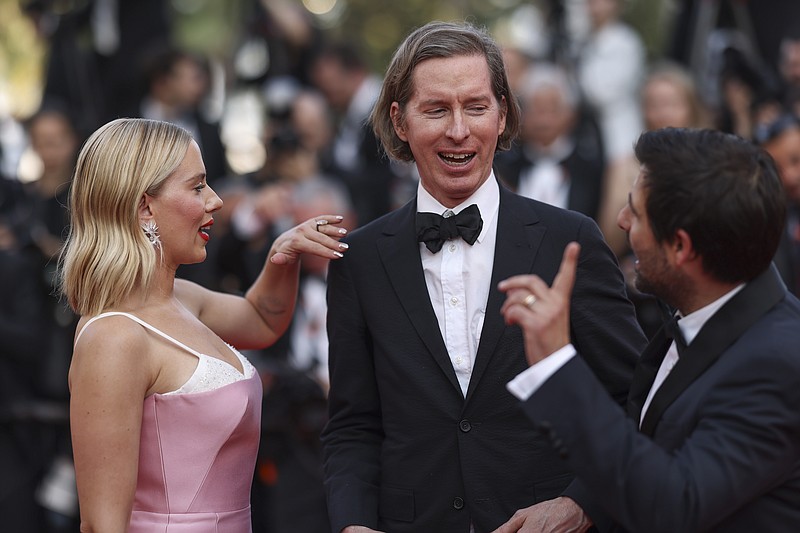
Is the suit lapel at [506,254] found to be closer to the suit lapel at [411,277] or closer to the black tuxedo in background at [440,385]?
the black tuxedo in background at [440,385]

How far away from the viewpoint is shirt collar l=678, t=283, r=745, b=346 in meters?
2.93

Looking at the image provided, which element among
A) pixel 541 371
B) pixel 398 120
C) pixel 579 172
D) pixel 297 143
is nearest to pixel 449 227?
pixel 398 120

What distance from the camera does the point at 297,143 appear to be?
770 cm

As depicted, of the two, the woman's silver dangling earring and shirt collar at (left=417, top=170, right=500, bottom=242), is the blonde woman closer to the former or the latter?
the woman's silver dangling earring

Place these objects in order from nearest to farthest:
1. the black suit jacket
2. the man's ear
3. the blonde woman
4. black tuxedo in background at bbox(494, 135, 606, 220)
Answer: the black suit jacket, the blonde woman, the man's ear, black tuxedo in background at bbox(494, 135, 606, 220)

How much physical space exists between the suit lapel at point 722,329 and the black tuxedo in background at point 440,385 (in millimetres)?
525

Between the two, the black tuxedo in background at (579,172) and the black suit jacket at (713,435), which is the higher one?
the black suit jacket at (713,435)

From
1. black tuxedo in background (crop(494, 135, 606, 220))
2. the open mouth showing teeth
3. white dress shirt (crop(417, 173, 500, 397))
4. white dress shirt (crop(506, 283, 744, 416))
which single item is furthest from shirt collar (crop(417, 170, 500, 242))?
black tuxedo in background (crop(494, 135, 606, 220))

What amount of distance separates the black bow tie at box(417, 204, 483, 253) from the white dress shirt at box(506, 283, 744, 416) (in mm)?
747

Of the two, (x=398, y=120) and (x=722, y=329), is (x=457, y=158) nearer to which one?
(x=398, y=120)

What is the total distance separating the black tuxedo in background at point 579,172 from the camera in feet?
24.3

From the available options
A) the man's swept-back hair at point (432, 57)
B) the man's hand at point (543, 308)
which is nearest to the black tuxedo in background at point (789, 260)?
the man's swept-back hair at point (432, 57)

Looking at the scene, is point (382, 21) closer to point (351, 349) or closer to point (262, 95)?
point (262, 95)

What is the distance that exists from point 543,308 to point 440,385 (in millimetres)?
821
